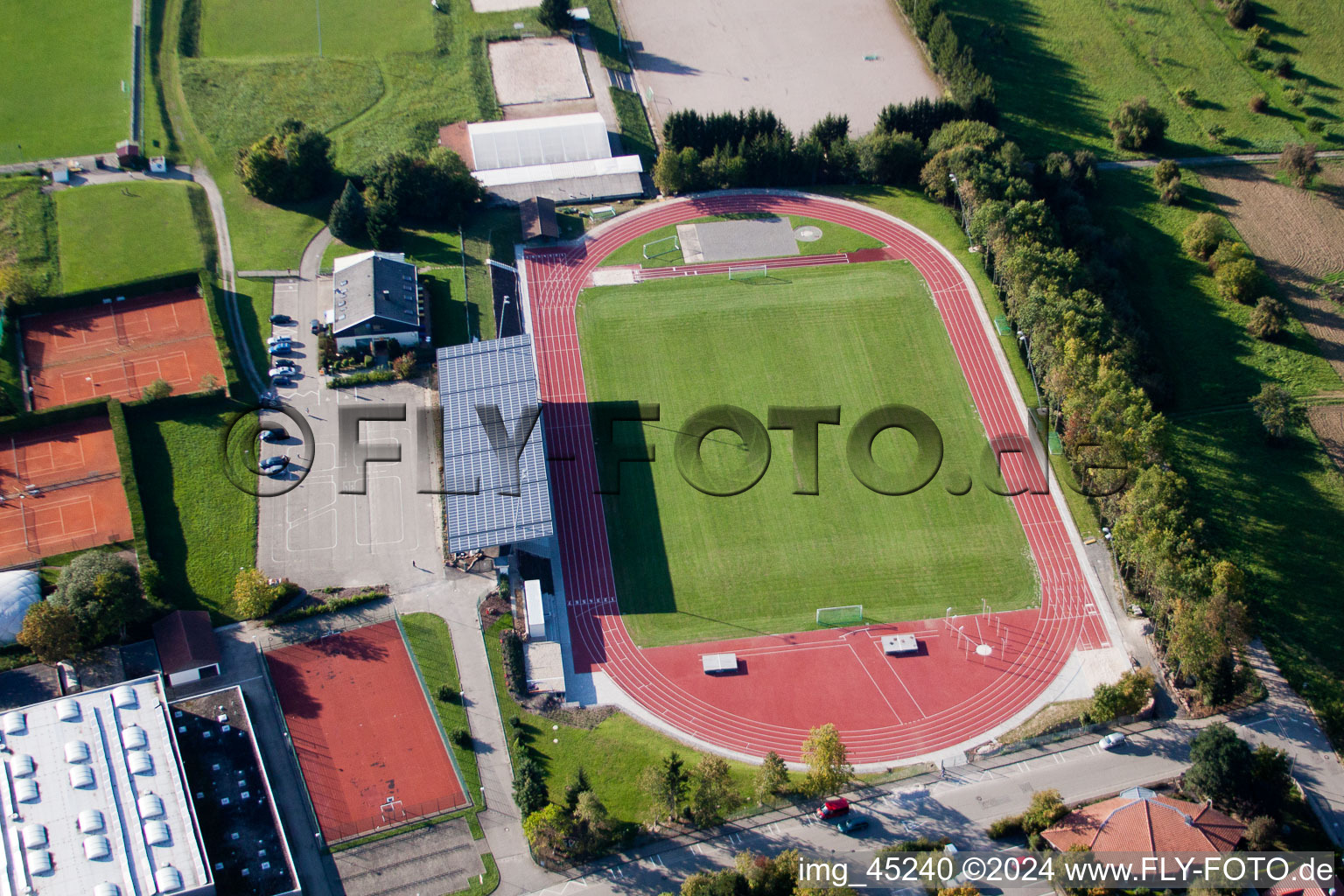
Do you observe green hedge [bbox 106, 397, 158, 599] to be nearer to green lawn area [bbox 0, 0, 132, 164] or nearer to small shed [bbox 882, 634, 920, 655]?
green lawn area [bbox 0, 0, 132, 164]

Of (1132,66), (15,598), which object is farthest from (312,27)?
(1132,66)

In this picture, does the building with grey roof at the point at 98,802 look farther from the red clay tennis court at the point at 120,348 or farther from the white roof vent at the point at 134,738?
the red clay tennis court at the point at 120,348

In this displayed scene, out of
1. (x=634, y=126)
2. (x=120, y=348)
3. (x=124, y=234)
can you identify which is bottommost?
(x=120, y=348)

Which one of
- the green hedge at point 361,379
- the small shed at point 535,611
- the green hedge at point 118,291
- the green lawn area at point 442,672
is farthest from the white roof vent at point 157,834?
the green hedge at point 118,291

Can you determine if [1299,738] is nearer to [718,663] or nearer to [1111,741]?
[1111,741]

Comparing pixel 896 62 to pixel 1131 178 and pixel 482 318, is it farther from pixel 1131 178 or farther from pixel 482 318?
pixel 482 318

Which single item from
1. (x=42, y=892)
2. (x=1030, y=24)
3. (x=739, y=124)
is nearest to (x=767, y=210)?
(x=739, y=124)
